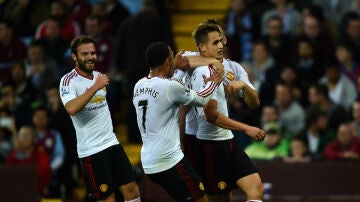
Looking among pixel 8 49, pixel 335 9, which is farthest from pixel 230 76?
pixel 8 49

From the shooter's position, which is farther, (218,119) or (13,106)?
(13,106)

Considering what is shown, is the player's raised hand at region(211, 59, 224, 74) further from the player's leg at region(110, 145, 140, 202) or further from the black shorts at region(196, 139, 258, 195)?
the player's leg at region(110, 145, 140, 202)

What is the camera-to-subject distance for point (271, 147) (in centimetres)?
1484

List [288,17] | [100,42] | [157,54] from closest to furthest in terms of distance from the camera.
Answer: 1. [157,54]
2. [288,17]
3. [100,42]

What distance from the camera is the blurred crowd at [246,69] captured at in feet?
48.9

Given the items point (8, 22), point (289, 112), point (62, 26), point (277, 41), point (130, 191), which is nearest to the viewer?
point (130, 191)

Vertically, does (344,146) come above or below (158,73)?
below

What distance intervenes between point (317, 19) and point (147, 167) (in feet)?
21.5

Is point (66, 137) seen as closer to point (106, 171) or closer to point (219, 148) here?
point (106, 171)

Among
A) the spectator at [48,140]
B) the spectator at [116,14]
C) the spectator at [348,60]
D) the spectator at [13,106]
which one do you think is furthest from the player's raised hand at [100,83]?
the spectator at [116,14]

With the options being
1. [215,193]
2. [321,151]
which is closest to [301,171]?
[321,151]

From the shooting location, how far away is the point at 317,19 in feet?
53.0

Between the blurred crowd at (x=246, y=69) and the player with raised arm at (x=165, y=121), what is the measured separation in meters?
4.39

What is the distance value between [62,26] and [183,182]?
8.14m
